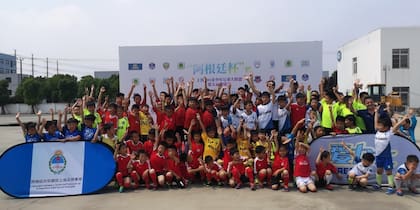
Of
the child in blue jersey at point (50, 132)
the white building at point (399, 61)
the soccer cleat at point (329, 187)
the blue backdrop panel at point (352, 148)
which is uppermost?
the white building at point (399, 61)

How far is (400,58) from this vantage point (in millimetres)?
34688

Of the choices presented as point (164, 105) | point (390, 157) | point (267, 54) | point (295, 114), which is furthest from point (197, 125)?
point (267, 54)

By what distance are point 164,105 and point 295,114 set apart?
2.64 meters

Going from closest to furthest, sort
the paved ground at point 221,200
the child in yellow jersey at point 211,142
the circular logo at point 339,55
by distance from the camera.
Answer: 1. the paved ground at point 221,200
2. the child in yellow jersey at point 211,142
3. the circular logo at point 339,55

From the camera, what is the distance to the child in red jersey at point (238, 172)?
686 cm

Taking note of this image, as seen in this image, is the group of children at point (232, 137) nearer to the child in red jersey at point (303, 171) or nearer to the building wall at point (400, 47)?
the child in red jersey at point (303, 171)

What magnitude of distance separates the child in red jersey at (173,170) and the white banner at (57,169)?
1.50 meters

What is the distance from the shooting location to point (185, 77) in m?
10.9

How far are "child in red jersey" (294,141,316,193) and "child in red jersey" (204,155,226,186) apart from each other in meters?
1.30

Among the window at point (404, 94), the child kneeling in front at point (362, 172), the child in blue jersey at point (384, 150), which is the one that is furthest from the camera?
the window at point (404, 94)

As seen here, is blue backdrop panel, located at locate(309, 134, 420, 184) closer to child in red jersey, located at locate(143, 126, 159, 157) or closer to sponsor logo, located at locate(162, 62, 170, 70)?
child in red jersey, located at locate(143, 126, 159, 157)

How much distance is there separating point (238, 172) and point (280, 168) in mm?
738

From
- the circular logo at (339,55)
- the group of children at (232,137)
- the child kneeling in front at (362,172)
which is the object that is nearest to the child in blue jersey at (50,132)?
the group of children at (232,137)

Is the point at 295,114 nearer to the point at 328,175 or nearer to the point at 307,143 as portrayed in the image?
the point at 307,143
